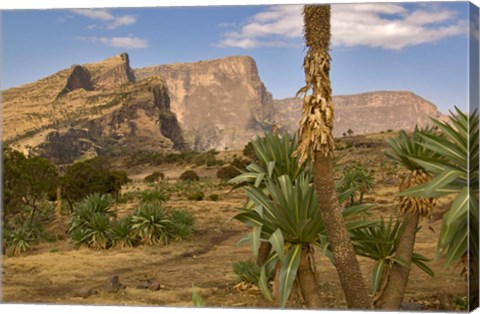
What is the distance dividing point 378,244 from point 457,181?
115 cm

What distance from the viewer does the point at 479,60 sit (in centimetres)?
765

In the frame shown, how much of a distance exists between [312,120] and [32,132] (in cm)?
577

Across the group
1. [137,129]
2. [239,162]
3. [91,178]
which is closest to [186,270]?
[239,162]

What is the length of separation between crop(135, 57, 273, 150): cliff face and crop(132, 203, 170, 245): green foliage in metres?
1.32

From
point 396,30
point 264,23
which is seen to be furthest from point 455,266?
point 264,23

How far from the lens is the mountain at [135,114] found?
1016cm

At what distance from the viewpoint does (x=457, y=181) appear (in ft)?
22.6

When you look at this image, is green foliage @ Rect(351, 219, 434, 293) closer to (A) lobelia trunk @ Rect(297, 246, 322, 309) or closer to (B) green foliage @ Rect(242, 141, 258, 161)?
(A) lobelia trunk @ Rect(297, 246, 322, 309)

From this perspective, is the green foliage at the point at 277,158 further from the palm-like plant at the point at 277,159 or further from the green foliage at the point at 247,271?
the green foliage at the point at 247,271

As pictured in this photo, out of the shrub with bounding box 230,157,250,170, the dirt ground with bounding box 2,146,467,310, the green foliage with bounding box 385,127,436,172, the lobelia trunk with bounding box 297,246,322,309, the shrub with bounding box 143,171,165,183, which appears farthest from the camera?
the shrub with bounding box 143,171,165,183

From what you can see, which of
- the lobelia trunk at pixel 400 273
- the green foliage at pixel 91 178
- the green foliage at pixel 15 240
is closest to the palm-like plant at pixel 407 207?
the lobelia trunk at pixel 400 273

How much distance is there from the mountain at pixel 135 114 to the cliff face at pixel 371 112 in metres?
0.02

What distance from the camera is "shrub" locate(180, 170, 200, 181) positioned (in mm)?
11359

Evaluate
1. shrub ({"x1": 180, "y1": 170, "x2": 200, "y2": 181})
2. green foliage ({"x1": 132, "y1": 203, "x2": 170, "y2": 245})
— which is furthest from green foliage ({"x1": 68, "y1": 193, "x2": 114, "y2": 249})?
shrub ({"x1": 180, "y1": 170, "x2": 200, "y2": 181})
